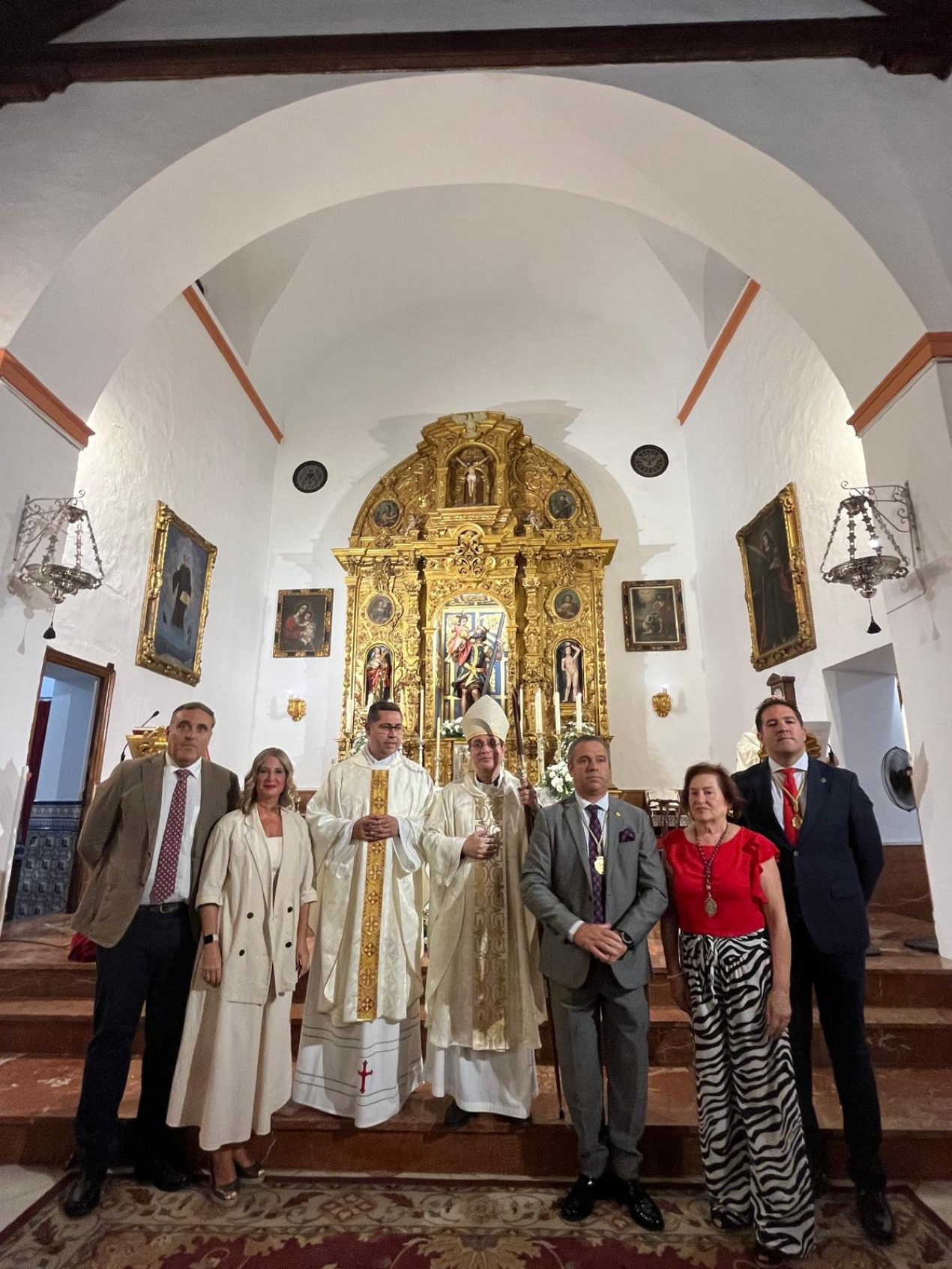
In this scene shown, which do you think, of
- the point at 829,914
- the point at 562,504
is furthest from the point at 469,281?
the point at 829,914

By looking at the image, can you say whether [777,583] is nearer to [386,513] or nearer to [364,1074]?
[386,513]

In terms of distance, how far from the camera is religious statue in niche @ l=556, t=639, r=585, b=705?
955 centimetres

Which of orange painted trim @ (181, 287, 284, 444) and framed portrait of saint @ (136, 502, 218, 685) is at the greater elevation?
orange painted trim @ (181, 287, 284, 444)

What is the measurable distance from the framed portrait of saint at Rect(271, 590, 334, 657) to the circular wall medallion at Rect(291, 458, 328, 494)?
1.74m

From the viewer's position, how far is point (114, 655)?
6887mm

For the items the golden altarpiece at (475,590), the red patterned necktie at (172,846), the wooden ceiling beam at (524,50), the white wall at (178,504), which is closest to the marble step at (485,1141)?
the red patterned necktie at (172,846)

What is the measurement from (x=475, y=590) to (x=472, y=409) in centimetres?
324

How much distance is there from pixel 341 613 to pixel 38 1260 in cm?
845

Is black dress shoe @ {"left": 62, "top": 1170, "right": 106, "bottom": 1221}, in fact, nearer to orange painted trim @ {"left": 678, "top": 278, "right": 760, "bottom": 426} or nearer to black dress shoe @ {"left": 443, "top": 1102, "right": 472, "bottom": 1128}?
black dress shoe @ {"left": 443, "top": 1102, "right": 472, "bottom": 1128}

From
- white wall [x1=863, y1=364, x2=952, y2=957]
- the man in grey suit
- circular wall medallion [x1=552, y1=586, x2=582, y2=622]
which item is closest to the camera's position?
the man in grey suit

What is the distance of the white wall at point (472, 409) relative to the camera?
9992mm

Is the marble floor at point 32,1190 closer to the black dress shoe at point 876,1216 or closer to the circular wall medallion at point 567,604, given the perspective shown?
the black dress shoe at point 876,1216

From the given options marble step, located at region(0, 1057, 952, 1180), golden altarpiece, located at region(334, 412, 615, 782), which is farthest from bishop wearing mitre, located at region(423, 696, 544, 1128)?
golden altarpiece, located at region(334, 412, 615, 782)

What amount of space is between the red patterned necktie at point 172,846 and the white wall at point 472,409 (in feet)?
22.3
